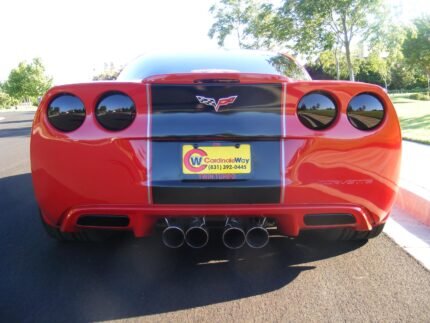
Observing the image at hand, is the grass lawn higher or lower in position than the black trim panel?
lower

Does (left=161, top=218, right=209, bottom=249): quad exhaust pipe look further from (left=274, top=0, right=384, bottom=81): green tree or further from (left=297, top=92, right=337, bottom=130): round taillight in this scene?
(left=274, top=0, right=384, bottom=81): green tree

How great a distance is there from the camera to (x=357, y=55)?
69.7ft

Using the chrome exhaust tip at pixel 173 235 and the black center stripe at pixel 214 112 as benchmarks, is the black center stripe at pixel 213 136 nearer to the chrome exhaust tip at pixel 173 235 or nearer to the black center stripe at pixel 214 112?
the black center stripe at pixel 214 112

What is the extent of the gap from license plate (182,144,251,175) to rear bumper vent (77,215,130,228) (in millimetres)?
462

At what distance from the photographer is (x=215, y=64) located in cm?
323

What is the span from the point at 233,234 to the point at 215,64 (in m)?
1.36

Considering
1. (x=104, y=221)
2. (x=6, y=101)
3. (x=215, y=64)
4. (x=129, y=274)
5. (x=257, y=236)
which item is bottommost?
(x=6, y=101)

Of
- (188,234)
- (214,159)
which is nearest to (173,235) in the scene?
(188,234)

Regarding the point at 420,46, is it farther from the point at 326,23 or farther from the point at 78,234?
the point at 78,234

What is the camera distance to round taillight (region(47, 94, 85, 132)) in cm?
248

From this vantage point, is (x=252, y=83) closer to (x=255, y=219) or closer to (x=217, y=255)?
(x=255, y=219)

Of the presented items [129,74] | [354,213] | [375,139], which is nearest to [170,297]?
[354,213]

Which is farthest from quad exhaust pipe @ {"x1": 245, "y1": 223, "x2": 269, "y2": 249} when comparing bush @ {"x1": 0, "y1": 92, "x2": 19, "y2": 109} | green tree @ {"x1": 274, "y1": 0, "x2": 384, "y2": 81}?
bush @ {"x1": 0, "y1": 92, "x2": 19, "y2": 109}

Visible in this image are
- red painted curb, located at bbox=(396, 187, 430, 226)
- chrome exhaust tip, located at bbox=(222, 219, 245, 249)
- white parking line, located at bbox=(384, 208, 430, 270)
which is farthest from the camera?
red painted curb, located at bbox=(396, 187, 430, 226)
